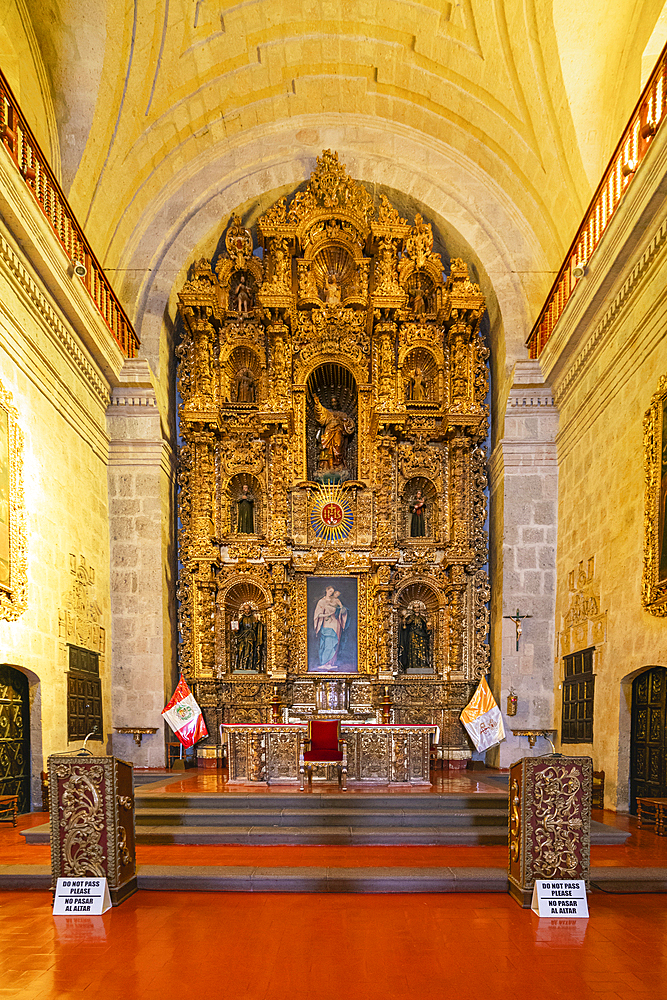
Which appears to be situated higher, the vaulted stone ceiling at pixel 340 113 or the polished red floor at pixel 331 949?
the vaulted stone ceiling at pixel 340 113

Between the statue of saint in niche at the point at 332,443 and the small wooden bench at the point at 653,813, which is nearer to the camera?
the small wooden bench at the point at 653,813

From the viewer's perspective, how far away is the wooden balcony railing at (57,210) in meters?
7.63

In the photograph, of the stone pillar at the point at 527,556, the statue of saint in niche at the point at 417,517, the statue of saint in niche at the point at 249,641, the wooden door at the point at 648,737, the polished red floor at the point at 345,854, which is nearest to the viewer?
the polished red floor at the point at 345,854

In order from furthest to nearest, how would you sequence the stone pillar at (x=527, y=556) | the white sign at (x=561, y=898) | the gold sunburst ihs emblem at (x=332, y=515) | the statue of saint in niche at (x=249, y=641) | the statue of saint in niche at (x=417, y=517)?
the statue of saint in niche at (x=417, y=517) → the gold sunburst ihs emblem at (x=332, y=515) → the statue of saint in niche at (x=249, y=641) → the stone pillar at (x=527, y=556) → the white sign at (x=561, y=898)

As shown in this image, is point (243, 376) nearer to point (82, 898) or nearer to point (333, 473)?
point (333, 473)

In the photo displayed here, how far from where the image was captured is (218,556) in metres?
13.0

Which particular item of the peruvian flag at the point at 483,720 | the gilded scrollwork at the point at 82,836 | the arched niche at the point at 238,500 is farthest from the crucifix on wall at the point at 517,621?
the gilded scrollwork at the point at 82,836

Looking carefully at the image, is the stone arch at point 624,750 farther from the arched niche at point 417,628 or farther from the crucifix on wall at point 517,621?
the arched niche at point 417,628

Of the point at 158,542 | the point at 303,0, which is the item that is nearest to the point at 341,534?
the point at 158,542

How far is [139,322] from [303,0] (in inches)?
229

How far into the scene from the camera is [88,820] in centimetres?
526

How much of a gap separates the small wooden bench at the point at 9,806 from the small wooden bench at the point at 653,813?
6594mm

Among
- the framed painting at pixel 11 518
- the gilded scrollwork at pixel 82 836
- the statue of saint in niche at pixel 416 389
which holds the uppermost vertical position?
the statue of saint in niche at pixel 416 389

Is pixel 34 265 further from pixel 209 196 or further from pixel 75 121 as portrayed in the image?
pixel 209 196
